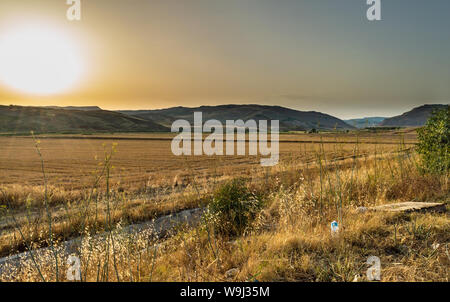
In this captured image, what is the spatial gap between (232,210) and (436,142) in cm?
649

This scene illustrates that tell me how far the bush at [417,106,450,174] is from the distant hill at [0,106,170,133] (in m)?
124

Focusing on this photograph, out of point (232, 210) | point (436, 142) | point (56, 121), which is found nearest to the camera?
point (232, 210)

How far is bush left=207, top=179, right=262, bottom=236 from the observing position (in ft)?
18.4

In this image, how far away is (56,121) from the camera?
447 feet

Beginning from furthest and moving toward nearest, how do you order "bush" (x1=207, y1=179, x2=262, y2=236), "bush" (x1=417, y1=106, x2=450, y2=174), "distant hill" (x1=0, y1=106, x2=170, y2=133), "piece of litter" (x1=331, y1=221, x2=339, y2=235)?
"distant hill" (x1=0, y1=106, x2=170, y2=133)
"bush" (x1=417, y1=106, x2=450, y2=174)
"bush" (x1=207, y1=179, x2=262, y2=236)
"piece of litter" (x1=331, y1=221, x2=339, y2=235)

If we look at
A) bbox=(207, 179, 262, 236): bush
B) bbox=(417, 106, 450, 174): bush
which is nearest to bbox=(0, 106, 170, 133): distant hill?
bbox=(207, 179, 262, 236): bush

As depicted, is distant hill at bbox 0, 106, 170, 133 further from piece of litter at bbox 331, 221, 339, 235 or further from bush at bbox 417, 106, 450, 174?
piece of litter at bbox 331, 221, 339, 235

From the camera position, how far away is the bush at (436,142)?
7.50 metres

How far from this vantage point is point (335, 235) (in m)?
3.61

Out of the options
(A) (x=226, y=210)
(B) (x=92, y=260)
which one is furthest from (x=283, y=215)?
(B) (x=92, y=260)

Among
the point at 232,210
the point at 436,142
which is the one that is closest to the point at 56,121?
the point at 232,210

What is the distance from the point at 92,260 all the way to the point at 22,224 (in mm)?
5771

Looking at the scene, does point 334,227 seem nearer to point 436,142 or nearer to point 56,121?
point 436,142

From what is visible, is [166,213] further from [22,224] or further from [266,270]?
[266,270]
